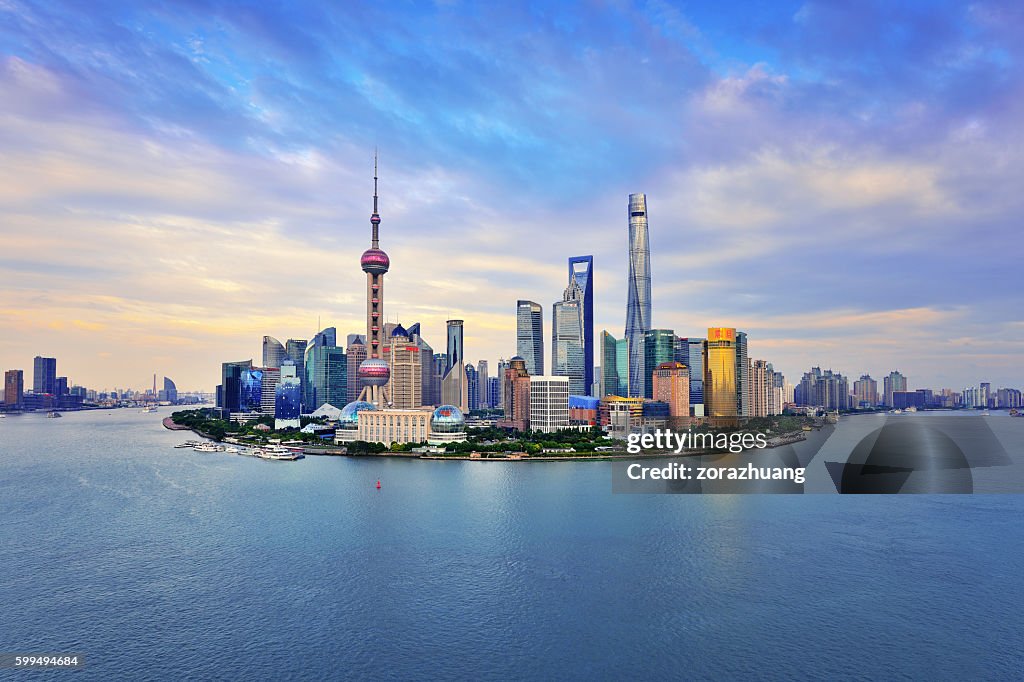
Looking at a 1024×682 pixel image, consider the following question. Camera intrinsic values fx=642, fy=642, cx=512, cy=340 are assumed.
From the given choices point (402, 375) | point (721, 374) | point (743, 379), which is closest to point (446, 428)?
point (402, 375)

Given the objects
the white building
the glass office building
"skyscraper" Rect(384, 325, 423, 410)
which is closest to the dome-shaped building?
the white building

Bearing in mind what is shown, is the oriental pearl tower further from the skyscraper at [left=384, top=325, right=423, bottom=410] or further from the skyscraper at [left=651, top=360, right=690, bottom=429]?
the skyscraper at [left=651, top=360, right=690, bottom=429]

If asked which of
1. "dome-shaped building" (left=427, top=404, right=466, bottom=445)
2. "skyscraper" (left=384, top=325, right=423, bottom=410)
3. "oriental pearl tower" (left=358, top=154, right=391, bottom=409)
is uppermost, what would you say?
"oriental pearl tower" (left=358, top=154, right=391, bottom=409)

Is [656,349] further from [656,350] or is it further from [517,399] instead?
[517,399]

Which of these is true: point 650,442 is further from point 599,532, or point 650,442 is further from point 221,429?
point 221,429

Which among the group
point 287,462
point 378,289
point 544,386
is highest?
point 378,289

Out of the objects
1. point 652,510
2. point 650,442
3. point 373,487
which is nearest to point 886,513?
point 652,510
